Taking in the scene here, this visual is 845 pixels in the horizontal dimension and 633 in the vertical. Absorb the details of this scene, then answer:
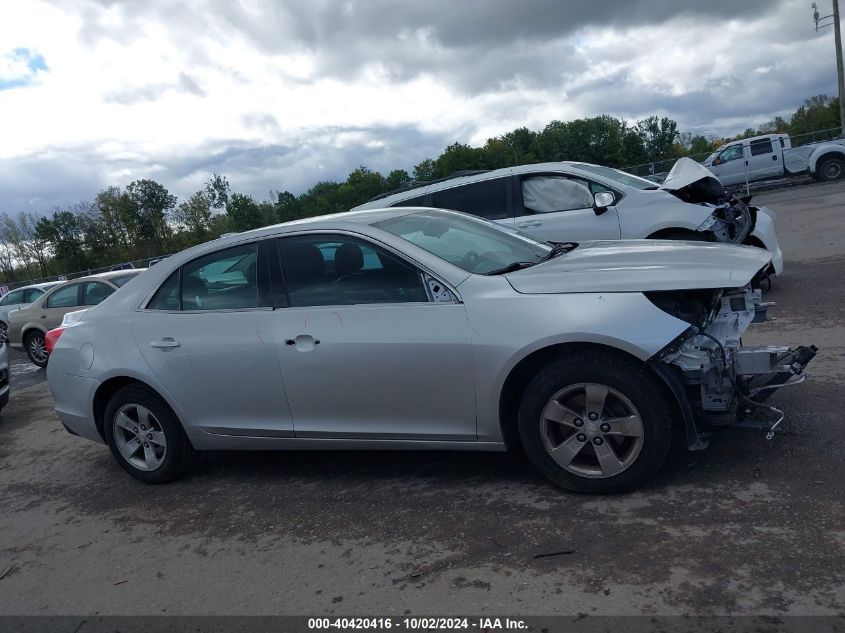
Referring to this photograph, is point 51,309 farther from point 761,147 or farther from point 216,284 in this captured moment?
point 761,147

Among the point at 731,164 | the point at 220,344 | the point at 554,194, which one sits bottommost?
the point at 220,344

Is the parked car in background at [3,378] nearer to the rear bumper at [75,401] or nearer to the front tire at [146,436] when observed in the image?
the rear bumper at [75,401]

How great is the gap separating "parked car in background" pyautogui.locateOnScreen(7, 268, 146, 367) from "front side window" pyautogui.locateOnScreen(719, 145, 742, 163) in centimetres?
2160

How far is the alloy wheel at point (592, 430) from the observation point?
379 cm

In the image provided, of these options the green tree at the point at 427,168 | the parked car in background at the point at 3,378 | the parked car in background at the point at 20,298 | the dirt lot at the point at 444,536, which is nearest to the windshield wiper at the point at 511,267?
the dirt lot at the point at 444,536

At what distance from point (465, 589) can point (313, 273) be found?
7.21 feet

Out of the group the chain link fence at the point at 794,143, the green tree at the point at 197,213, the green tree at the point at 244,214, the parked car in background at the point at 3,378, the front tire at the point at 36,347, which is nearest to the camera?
the parked car in background at the point at 3,378

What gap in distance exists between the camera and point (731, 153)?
2678 centimetres

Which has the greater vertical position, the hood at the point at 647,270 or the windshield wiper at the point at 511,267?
the windshield wiper at the point at 511,267

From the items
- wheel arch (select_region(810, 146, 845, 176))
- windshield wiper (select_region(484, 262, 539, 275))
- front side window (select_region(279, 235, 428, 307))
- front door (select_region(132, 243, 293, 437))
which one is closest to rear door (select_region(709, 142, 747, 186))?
wheel arch (select_region(810, 146, 845, 176))

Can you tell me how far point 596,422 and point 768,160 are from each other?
85.6ft

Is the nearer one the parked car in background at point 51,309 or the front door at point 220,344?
the front door at point 220,344

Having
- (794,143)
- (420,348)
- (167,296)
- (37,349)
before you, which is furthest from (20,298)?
(794,143)

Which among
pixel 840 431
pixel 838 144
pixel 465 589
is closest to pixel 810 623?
pixel 465 589
